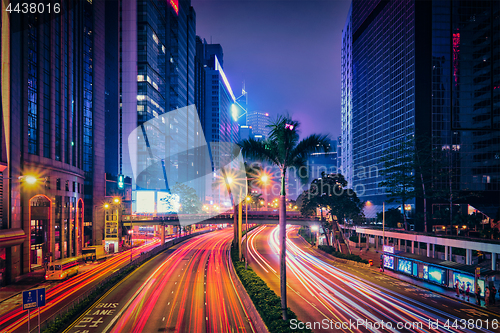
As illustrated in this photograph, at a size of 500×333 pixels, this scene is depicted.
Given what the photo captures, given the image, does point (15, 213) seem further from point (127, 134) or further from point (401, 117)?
point (401, 117)

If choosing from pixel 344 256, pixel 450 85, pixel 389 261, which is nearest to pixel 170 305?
pixel 389 261

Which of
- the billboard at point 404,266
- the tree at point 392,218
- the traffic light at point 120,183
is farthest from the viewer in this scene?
the traffic light at point 120,183

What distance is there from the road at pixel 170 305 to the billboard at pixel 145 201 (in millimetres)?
68636

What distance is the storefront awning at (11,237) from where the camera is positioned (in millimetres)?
35125

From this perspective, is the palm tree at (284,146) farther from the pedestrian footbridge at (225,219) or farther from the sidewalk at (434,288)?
the pedestrian footbridge at (225,219)

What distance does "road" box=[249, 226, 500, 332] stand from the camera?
20359 millimetres

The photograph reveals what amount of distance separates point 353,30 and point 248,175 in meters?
118

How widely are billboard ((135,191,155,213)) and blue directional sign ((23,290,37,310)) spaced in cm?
9402

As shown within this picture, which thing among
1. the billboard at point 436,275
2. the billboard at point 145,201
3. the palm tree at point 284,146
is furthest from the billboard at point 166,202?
the palm tree at point 284,146

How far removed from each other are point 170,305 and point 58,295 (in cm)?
1327

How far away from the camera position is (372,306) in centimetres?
2459

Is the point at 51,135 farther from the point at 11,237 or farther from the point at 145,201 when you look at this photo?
the point at 145,201

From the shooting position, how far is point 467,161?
84500 millimetres

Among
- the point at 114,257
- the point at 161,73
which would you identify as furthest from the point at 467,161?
the point at 161,73
